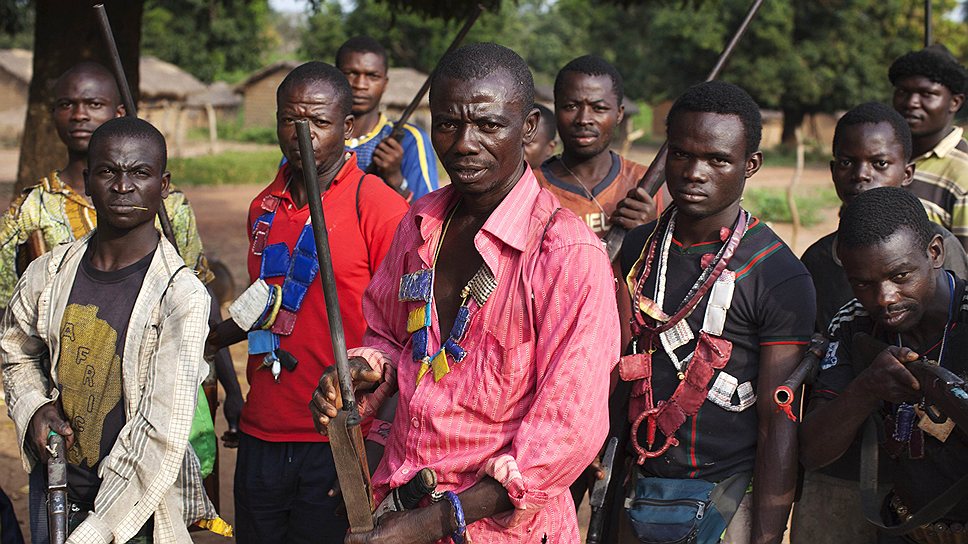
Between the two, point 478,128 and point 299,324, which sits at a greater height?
point 478,128

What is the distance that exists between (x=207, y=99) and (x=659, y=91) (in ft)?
60.8

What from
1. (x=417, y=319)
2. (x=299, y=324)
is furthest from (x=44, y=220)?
(x=417, y=319)

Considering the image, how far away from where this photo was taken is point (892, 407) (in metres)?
2.62

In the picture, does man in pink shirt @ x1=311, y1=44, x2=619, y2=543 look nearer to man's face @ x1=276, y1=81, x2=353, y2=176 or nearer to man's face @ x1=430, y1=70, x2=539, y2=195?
man's face @ x1=430, y1=70, x2=539, y2=195

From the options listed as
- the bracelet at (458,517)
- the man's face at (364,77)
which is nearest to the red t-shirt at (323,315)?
the bracelet at (458,517)

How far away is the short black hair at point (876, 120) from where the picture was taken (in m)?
3.41

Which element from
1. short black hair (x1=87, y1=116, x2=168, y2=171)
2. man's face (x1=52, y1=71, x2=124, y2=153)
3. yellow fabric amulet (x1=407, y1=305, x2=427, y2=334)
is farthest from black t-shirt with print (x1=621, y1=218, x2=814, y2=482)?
man's face (x1=52, y1=71, x2=124, y2=153)

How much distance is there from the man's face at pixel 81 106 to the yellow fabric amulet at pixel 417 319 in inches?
80.8

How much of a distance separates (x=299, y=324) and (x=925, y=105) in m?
2.82

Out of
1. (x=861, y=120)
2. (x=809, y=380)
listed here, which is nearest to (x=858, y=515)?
(x=809, y=380)

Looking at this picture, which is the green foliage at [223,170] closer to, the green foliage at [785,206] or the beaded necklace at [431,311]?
the green foliage at [785,206]

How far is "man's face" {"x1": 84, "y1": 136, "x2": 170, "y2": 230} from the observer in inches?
115

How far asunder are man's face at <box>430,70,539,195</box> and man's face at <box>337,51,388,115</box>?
8.56 ft

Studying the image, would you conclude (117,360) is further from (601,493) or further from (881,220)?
(881,220)
